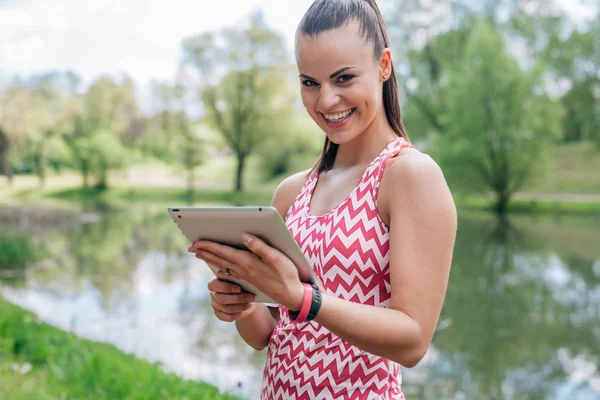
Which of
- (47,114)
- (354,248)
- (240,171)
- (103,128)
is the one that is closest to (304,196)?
(354,248)

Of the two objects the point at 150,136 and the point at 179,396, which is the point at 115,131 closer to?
the point at 150,136

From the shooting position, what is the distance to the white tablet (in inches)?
41.7

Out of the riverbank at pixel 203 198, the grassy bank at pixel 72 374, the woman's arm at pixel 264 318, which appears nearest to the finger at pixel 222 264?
the woman's arm at pixel 264 318

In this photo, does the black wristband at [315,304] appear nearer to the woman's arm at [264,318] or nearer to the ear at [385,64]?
Result: the woman's arm at [264,318]

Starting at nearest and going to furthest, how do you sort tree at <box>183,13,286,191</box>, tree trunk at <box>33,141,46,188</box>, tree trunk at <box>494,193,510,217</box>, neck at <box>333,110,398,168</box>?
neck at <box>333,110,398,168</box> < tree trunk at <box>494,193,510,217</box> < tree trunk at <box>33,141,46,188</box> < tree at <box>183,13,286,191</box>

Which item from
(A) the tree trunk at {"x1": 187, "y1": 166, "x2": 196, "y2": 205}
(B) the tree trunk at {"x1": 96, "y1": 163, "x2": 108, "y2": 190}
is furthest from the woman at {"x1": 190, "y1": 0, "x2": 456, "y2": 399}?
(B) the tree trunk at {"x1": 96, "y1": 163, "x2": 108, "y2": 190}

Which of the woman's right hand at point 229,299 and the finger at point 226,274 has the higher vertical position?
the finger at point 226,274

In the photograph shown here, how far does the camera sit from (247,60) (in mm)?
33031

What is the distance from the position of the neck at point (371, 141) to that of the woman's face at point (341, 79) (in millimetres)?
42

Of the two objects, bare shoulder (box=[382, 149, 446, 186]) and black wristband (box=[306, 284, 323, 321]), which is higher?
bare shoulder (box=[382, 149, 446, 186])

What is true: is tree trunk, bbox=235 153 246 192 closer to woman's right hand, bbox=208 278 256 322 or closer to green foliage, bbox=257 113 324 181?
green foliage, bbox=257 113 324 181

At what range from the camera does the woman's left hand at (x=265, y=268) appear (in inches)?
43.3

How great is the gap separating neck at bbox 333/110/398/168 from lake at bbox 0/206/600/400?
75.0 inches

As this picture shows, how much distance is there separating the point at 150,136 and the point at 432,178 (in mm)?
38090
